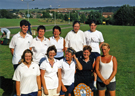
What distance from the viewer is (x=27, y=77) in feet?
12.2

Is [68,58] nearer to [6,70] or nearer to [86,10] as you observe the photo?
[6,70]

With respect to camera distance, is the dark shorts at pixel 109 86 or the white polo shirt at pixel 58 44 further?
the white polo shirt at pixel 58 44

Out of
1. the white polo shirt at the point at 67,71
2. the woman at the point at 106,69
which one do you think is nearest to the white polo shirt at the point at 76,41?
the white polo shirt at the point at 67,71

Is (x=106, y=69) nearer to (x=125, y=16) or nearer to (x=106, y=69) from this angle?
(x=106, y=69)

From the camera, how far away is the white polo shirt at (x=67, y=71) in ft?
13.9

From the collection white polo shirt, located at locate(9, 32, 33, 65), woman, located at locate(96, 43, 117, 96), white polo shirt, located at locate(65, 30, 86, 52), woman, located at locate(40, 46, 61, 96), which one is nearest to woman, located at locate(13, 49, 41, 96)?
woman, located at locate(40, 46, 61, 96)

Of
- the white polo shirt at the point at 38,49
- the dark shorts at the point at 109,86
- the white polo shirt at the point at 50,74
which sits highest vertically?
the white polo shirt at the point at 38,49

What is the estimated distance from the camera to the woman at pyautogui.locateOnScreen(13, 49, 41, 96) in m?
3.71

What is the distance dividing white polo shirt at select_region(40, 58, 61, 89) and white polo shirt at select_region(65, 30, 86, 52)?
4.75 feet

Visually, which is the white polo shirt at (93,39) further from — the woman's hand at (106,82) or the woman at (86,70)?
the woman's hand at (106,82)

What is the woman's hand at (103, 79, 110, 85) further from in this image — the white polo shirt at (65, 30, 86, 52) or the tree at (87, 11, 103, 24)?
the tree at (87, 11, 103, 24)

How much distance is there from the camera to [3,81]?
7.18m

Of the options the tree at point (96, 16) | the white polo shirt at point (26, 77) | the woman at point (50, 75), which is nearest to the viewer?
the white polo shirt at point (26, 77)

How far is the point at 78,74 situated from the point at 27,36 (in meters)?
2.05
